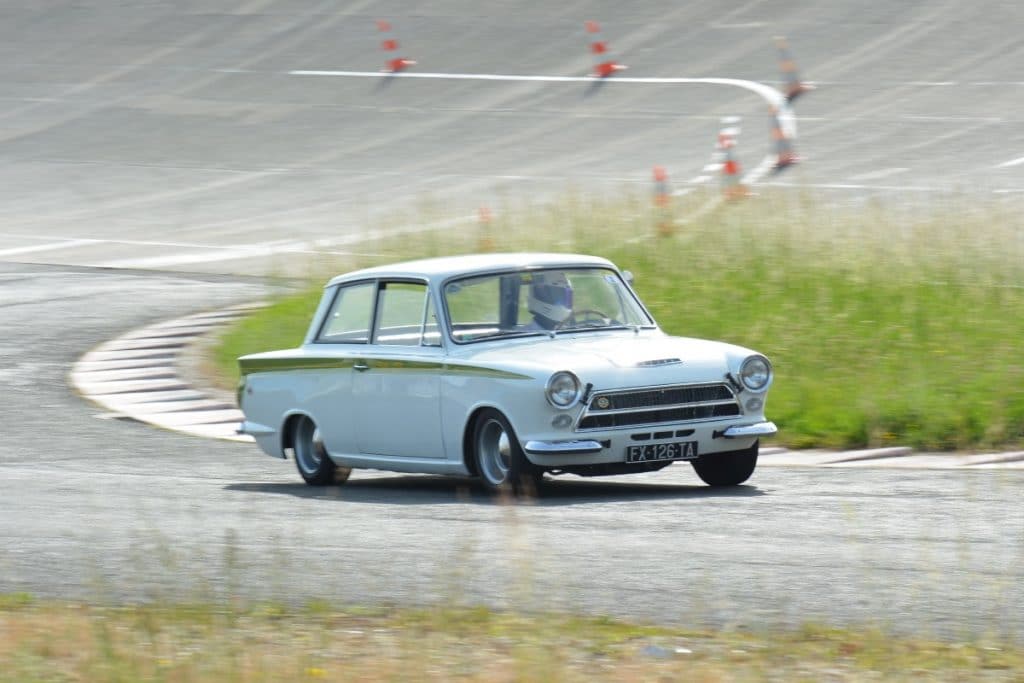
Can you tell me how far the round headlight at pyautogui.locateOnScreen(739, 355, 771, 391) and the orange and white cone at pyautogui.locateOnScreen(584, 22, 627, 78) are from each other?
2351 centimetres

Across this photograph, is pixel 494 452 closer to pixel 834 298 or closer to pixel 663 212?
pixel 834 298

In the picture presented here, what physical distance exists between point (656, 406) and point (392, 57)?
2730 centimetres

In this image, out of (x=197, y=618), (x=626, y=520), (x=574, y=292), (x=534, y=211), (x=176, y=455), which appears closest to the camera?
(x=197, y=618)

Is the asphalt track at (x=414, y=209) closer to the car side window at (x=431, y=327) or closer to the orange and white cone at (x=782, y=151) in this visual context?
the orange and white cone at (x=782, y=151)

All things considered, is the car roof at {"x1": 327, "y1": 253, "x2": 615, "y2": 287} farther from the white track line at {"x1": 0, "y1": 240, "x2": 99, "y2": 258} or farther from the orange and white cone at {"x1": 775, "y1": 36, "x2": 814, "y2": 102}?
the orange and white cone at {"x1": 775, "y1": 36, "x2": 814, "y2": 102}

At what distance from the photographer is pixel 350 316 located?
11.3 metres

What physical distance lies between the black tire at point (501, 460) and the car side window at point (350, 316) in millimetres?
1329

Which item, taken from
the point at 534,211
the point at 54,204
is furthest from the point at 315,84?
the point at 534,211

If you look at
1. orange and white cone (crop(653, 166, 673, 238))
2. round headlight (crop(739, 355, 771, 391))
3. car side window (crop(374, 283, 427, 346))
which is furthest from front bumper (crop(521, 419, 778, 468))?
orange and white cone (crop(653, 166, 673, 238))

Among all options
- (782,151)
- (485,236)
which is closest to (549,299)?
(485,236)

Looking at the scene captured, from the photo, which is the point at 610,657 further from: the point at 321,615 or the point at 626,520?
the point at 626,520

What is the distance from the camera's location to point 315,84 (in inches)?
1389

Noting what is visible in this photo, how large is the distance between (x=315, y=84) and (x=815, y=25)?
9.12 metres

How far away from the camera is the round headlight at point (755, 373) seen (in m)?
10.0
